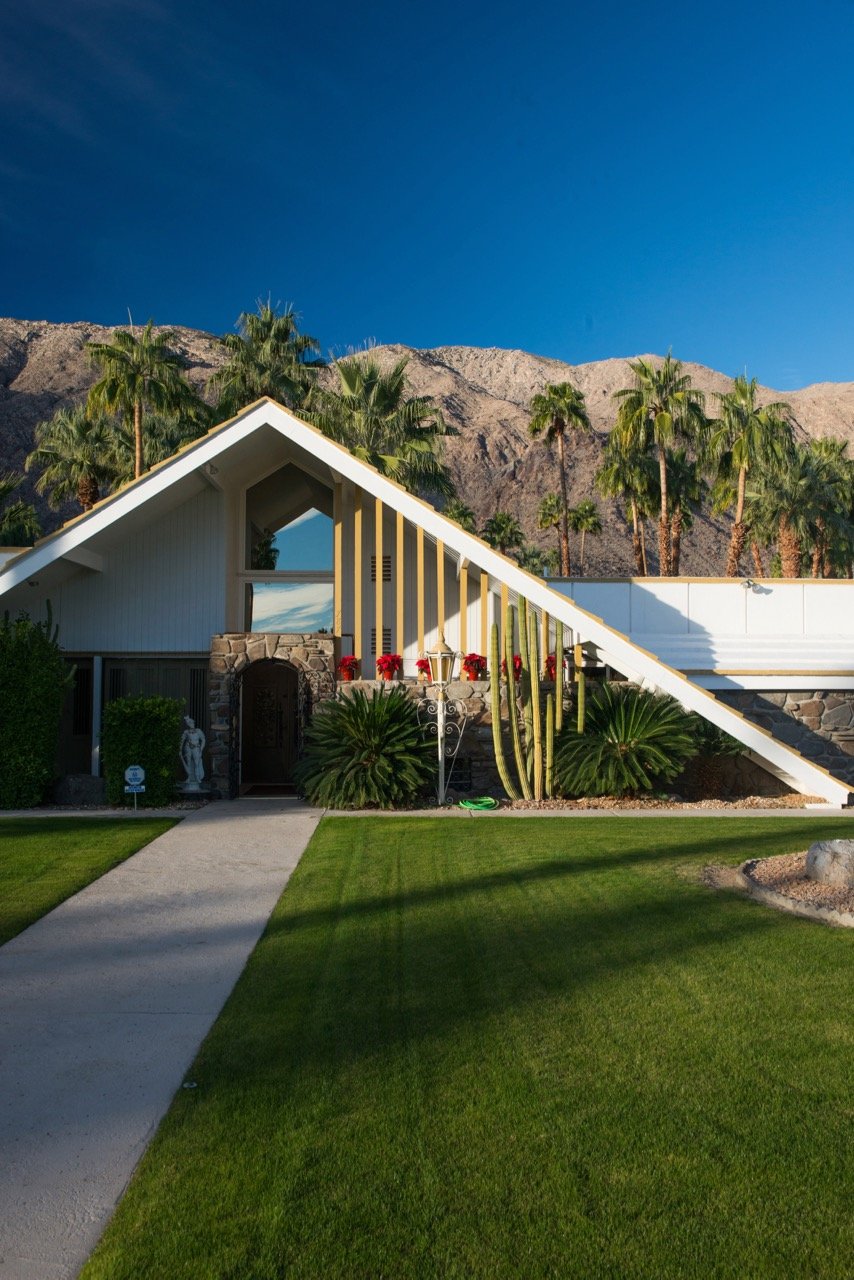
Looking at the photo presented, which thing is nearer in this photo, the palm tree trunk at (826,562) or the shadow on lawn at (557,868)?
the shadow on lawn at (557,868)

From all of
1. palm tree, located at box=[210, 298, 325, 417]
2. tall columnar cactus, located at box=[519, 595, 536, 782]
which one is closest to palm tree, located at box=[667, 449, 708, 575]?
palm tree, located at box=[210, 298, 325, 417]

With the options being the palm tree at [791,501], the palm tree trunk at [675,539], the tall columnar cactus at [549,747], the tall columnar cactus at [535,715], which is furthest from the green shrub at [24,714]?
the palm tree at [791,501]

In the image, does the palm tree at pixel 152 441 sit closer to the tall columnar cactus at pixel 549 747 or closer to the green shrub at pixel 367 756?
the green shrub at pixel 367 756

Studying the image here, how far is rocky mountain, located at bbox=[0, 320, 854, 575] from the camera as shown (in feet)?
338

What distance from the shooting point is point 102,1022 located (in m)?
5.27

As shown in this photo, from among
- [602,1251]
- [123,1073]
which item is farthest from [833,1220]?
[123,1073]

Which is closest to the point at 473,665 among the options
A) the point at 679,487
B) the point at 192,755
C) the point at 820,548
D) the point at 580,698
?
the point at 580,698

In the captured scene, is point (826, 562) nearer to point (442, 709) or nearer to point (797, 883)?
point (442, 709)

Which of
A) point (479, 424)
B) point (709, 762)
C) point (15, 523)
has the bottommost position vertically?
point (709, 762)

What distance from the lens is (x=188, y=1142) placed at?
3.77 m

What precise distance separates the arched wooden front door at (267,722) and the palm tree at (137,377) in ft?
40.2

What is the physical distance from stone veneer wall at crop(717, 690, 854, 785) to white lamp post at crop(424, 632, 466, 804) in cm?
618

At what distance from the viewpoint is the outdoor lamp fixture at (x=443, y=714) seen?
14.2 meters

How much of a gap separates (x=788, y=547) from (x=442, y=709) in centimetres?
3461
